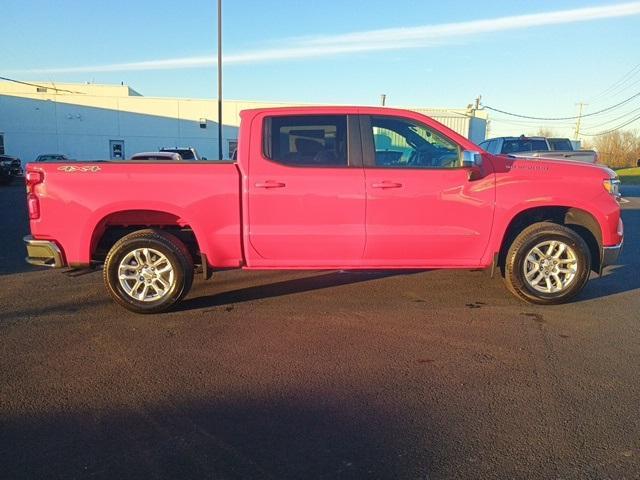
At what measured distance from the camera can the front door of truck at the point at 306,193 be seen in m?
4.87

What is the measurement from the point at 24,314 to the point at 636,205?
58.3ft

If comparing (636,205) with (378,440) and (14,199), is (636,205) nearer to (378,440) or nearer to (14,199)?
(378,440)

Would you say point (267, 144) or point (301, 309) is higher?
point (267, 144)

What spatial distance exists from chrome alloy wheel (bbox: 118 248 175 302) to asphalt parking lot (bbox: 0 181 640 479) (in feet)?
0.98

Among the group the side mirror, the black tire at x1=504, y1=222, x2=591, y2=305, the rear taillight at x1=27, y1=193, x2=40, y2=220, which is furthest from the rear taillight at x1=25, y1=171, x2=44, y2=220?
the black tire at x1=504, y1=222, x2=591, y2=305

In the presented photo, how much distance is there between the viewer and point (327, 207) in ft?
16.1

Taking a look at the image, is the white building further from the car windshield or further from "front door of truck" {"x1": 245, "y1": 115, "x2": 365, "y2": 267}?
"front door of truck" {"x1": 245, "y1": 115, "x2": 365, "y2": 267}

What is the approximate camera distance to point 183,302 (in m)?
5.41

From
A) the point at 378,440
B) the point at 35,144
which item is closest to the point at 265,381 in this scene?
the point at 378,440

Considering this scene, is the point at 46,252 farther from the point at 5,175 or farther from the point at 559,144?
the point at 5,175

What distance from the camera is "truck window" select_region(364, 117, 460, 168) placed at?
16.6ft

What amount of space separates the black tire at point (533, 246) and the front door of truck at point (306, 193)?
166cm

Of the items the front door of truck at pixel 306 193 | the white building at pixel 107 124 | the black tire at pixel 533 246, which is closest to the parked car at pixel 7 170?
the white building at pixel 107 124

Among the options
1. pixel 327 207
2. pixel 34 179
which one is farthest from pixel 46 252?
pixel 327 207
